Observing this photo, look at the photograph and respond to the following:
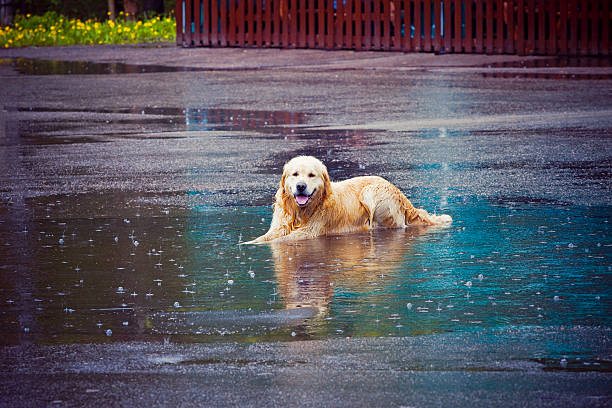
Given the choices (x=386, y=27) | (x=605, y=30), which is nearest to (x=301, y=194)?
(x=605, y=30)

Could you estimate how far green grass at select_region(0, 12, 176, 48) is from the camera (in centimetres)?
3859

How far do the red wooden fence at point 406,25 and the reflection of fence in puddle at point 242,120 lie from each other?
1213 centimetres

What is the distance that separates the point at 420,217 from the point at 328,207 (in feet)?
2.51

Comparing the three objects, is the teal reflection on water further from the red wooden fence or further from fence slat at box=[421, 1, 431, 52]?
fence slat at box=[421, 1, 431, 52]

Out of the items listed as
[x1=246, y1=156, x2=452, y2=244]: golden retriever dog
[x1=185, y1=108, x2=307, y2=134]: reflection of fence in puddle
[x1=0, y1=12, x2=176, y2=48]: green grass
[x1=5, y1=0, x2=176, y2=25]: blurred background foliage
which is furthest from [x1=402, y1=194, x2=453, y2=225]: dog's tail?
[x1=5, y1=0, x2=176, y2=25]: blurred background foliage

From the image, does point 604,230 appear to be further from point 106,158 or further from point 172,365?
point 106,158

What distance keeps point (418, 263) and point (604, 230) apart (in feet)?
5.81

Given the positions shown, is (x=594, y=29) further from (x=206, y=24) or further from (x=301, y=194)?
(x=301, y=194)

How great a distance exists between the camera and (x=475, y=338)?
6258 millimetres

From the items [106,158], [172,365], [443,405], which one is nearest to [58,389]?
[172,365]

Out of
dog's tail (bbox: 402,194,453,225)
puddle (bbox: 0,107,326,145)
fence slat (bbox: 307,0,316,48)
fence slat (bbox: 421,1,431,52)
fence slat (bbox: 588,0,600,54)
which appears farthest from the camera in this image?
fence slat (bbox: 307,0,316,48)

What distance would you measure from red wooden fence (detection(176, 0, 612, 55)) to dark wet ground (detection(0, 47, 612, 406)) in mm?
10641

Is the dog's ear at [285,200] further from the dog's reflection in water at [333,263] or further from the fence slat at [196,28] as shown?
the fence slat at [196,28]

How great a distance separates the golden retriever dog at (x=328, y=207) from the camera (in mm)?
9453
